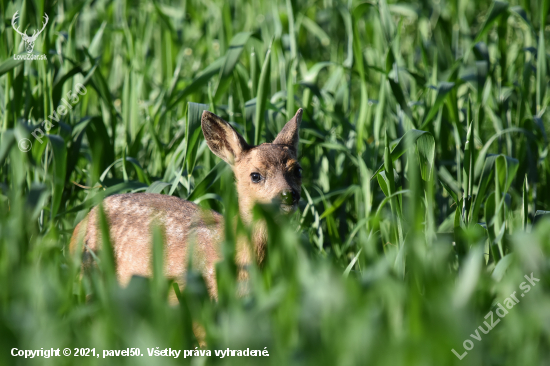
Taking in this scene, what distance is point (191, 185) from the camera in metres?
3.73

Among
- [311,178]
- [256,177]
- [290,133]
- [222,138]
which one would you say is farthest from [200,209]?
[311,178]

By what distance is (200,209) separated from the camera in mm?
3002

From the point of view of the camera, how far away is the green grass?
1.65 metres

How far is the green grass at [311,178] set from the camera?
1647mm

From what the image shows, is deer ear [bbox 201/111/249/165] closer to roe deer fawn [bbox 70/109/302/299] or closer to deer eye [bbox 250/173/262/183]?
roe deer fawn [bbox 70/109/302/299]

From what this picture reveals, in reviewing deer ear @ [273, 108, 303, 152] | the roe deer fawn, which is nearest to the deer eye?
the roe deer fawn

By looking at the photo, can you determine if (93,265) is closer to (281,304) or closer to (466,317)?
(281,304)

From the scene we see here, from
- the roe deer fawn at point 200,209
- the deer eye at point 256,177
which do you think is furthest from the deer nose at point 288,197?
the deer eye at point 256,177

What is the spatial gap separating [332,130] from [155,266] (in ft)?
9.31

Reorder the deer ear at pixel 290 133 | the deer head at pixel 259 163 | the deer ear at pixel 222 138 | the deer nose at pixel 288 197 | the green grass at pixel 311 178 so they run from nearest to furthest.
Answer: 1. the green grass at pixel 311 178
2. the deer nose at pixel 288 197
3. the deer head at pixel 259 163
4. the deer ear at pixel 222 138
5. the deer ear at pixel 290 133

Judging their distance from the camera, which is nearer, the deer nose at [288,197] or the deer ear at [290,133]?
the deer nose at [288,197]

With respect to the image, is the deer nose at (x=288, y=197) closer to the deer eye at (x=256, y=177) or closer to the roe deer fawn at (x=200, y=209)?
the roe deer fawn at (x=200, y=209)

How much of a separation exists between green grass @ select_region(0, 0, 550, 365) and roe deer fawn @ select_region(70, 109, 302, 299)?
12 cm

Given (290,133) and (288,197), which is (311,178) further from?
(288,197)
